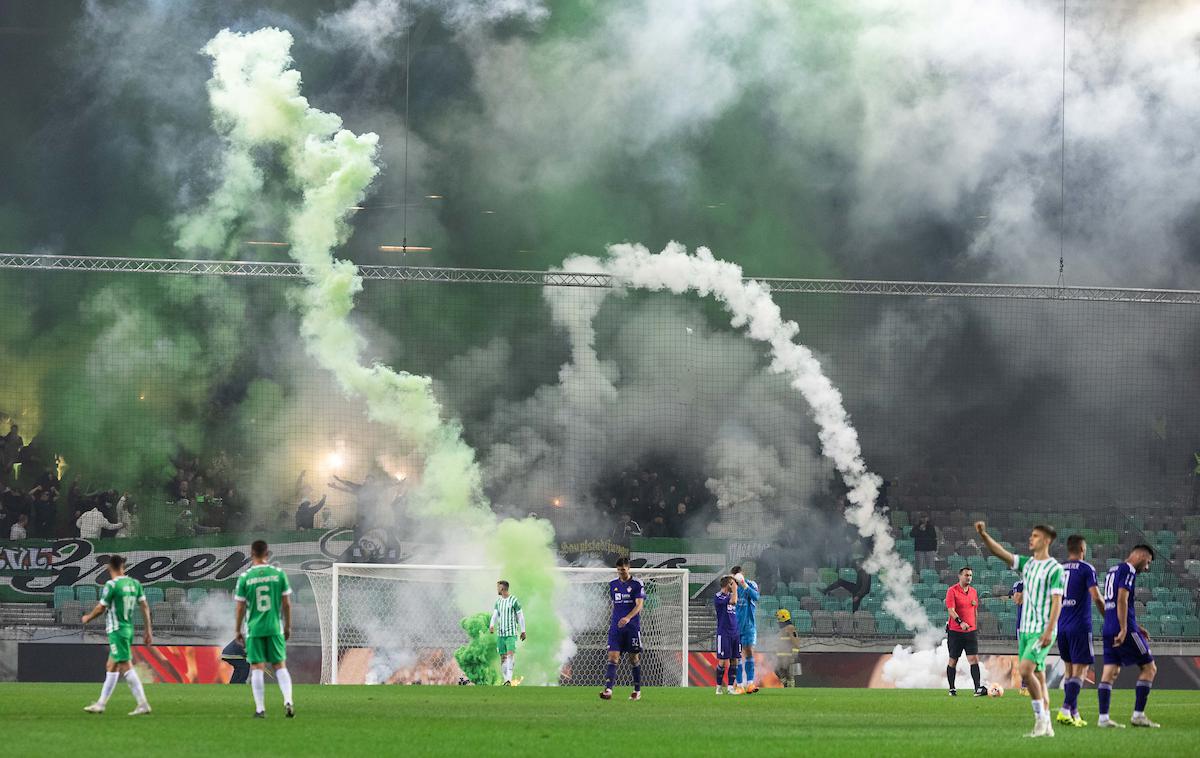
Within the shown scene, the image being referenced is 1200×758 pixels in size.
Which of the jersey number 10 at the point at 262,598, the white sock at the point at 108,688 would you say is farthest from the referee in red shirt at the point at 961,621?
the white sock at the point at 108,688

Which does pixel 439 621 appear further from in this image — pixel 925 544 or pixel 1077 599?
pixel 1077 599

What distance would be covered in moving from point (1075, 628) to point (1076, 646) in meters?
0.16

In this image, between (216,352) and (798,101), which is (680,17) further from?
(216,352)

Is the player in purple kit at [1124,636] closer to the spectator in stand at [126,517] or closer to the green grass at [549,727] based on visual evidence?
the green grass at [549,727]

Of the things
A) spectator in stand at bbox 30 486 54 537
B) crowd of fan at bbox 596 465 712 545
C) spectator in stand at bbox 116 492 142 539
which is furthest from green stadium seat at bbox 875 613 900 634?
spectator in stand at bbox 30 486 54 537

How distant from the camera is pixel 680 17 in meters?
34.9

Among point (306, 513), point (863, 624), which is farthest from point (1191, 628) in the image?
point (306, 513)

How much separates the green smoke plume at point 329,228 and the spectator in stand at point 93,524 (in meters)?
5.55

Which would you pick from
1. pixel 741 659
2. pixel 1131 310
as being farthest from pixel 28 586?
pixel 1131 310

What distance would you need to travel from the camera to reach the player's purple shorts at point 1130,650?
532 inches

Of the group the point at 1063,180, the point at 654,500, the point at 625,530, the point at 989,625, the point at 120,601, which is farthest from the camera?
the point at 1063,180

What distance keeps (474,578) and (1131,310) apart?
18012 millimetres

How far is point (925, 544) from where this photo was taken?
33125 mm

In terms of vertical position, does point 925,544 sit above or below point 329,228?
below
